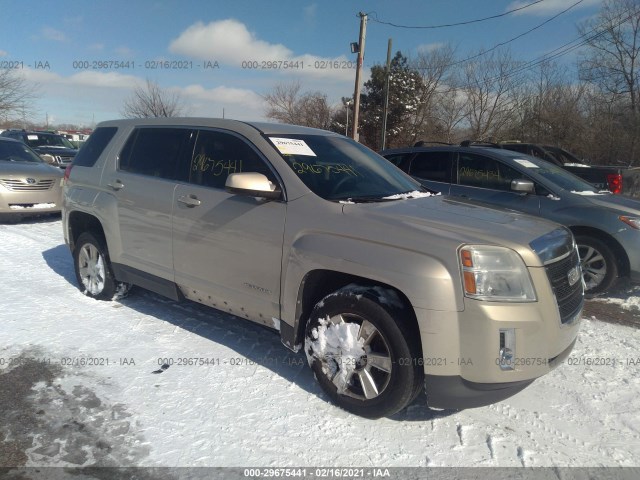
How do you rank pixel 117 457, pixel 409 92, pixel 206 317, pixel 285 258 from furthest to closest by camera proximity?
pixel 409 92 < pixel 206 317 < pixel 285 258 < pixel 117 457

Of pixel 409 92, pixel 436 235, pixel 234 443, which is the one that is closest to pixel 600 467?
pixel 436 235

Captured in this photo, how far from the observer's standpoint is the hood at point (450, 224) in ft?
8.62

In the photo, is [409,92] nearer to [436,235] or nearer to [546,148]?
[546,148]

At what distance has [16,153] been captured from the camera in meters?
9.77

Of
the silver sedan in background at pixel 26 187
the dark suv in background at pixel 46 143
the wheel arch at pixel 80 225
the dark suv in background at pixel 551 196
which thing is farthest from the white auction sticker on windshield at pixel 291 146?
the dark suv in background at pixel 46 143

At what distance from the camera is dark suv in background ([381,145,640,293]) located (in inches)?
208

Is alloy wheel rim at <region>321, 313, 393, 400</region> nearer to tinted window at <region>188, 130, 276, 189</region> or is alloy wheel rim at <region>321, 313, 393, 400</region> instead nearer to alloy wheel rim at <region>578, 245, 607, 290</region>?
tinted window at <region>188, 130, 276, 189</region>

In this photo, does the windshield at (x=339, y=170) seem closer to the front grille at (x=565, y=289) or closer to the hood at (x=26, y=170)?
the front grille at (x=565, y=289)

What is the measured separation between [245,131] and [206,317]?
1855mm

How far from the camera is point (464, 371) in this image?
2.54 meters

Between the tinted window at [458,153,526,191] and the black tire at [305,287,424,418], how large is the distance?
4.06 m

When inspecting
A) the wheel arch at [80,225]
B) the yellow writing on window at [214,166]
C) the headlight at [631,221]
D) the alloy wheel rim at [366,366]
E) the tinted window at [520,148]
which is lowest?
the alloy wheel rim at [366,366]

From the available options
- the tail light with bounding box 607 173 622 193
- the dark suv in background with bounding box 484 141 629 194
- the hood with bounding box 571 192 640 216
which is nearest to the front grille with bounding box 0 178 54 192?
the dark suv in background with bounding box 484 141 629 194

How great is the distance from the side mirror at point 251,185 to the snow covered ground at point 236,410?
1321 millimetres
